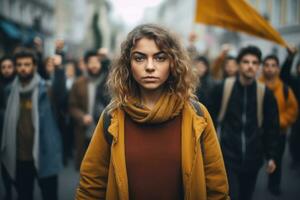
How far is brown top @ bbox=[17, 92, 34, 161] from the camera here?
184 inches

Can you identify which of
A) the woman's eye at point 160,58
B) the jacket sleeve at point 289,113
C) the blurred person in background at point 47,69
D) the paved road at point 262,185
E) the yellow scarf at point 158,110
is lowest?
the paved road at point 262,185

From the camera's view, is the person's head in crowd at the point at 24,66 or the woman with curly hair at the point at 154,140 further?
the person's head in crowd at the point at 24,66

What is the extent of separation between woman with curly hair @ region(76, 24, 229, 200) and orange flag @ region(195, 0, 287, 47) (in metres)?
3.33

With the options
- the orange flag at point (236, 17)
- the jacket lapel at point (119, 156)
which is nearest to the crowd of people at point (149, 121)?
the jacket lapel at point (119, 156)

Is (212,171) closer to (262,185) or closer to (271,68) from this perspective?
(271,68)

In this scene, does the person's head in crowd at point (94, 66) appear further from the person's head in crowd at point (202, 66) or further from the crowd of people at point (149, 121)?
the person's head in crowd at point (202, 66)

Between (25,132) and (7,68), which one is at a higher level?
(7,68)

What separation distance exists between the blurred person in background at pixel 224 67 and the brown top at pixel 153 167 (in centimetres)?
563

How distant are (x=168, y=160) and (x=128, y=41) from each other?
0.78 m

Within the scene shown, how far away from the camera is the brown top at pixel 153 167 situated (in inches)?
96.9

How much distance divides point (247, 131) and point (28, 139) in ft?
8.07

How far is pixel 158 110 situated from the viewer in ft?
8.02

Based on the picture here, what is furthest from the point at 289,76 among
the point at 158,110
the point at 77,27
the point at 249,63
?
the point at 77,27

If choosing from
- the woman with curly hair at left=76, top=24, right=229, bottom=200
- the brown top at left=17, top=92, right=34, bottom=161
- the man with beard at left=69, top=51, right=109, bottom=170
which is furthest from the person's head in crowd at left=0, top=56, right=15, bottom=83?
the woman with curly hair at left=76, top=24, right=229, bottom=200
